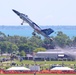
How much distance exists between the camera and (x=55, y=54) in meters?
136

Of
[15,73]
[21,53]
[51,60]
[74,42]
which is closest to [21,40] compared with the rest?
[74,42]

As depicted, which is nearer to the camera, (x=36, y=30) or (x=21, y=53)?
(x=36, y=30)

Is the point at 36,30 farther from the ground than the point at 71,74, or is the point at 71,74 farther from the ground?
the point at 36,30

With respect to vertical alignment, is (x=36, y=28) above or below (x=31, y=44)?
below

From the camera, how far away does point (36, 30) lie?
264ft

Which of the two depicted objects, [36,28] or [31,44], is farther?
[31,44]

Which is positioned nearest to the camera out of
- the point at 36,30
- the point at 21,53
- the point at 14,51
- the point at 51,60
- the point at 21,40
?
the point at 36,30

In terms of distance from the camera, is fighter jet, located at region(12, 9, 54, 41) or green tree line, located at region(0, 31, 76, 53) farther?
green tree line, located at region(0, 31, 76, 53)

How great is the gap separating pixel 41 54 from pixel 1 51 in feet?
73.2

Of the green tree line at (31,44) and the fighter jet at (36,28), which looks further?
the green tree line at (31,44)

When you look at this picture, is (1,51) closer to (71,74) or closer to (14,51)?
(14,51)

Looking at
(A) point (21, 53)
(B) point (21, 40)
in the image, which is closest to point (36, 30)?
(A) point (21, 53)

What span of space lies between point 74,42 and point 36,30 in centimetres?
9817

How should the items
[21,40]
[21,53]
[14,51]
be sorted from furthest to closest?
1. [21,40]
2. [14,51]
3. [21,53]
